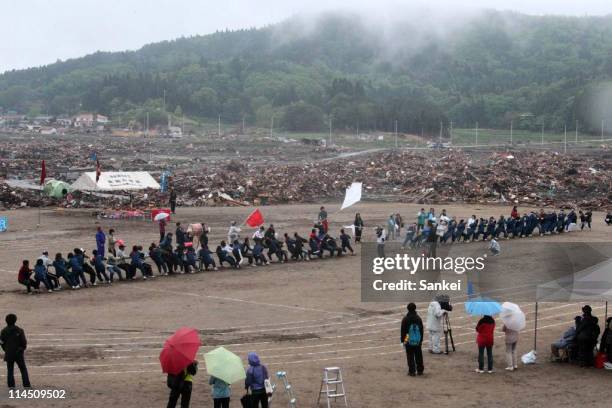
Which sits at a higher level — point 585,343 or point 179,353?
point 179,353

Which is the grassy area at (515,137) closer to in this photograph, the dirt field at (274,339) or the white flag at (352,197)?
the white flag at (352,197)

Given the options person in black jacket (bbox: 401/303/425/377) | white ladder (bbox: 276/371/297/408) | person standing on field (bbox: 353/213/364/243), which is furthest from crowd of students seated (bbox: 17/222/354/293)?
person in black jacket (bbox: 401/303/425/377)

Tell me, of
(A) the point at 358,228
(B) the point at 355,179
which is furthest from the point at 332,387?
(B) the point at 355,179

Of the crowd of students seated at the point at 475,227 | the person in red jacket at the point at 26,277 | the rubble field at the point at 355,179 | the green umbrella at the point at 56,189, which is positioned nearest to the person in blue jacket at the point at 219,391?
the person in red jacket at the point at 26,277

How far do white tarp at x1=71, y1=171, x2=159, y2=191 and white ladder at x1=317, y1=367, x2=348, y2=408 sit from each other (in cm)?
2628

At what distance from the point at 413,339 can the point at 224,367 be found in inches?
166

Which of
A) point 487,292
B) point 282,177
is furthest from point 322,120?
point 487,292

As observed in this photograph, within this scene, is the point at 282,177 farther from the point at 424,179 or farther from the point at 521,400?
the point at 521,400

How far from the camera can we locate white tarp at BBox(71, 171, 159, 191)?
123 ft

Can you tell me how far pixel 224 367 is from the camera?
10.5 meters

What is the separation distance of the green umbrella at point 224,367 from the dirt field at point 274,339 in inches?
72.0

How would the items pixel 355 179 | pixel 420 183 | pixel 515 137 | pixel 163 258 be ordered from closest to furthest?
pixel 163 258, pixel 420 183, pixel 355 179, pixel 515 137

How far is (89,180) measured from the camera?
37875mm

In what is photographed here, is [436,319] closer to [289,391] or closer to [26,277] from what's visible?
[289,391]
